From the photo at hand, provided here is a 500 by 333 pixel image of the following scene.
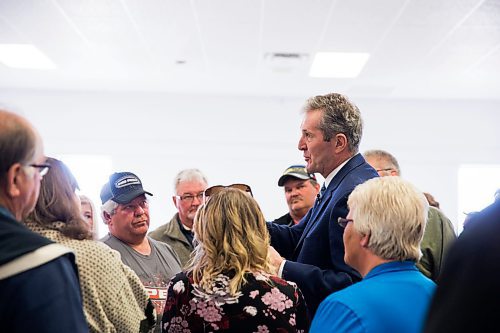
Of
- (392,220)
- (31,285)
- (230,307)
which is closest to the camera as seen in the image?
(31,285)

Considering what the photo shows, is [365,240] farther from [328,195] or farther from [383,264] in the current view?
[328,195]

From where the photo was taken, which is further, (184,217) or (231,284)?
(184,217)

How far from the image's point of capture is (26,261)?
4.27 feet

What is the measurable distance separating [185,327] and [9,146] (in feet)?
Result: 2.85

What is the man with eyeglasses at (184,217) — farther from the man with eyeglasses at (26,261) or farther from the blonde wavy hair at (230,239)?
the man with eyeglasses at (26,261)

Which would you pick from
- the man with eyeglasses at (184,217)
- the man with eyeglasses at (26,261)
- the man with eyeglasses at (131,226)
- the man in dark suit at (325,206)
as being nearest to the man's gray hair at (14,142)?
the man with eyeglasses at (26,261)

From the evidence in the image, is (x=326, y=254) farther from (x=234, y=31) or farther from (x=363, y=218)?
(x=234, y=31)

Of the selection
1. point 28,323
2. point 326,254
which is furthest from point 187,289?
point 28,323

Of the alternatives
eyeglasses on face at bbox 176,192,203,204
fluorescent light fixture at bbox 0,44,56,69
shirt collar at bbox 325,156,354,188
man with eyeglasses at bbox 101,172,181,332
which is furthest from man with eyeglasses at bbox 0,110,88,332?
fluorescent light fixture at bbox 0,44,56,69

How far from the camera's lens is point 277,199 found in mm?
8266

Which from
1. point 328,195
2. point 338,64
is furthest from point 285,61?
point 328,195

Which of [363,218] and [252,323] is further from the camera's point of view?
[252,323]

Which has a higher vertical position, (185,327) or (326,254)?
(326,254)

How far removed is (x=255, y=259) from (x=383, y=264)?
1.58 feet
